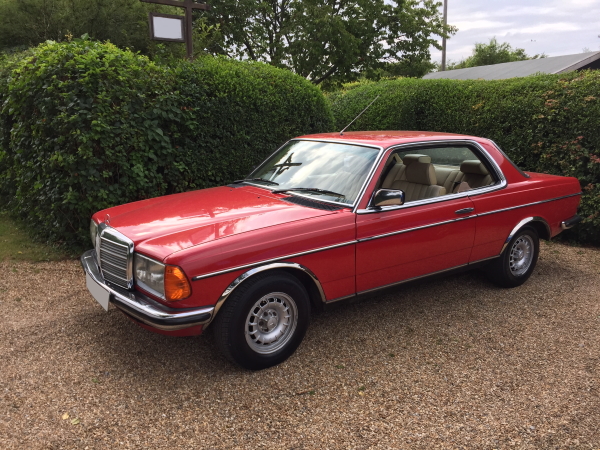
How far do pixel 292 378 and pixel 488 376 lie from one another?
4.56 feet

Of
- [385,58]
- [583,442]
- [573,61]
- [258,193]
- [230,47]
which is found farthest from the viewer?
[230,47]

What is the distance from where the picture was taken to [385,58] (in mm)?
25203

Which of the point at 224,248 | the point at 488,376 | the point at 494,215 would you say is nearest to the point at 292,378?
the point at 224,248

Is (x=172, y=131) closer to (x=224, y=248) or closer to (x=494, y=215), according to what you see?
(x=224, y=248)

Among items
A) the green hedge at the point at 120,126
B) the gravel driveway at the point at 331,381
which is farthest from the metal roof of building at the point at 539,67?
the gravel driveway at the point at 331,381

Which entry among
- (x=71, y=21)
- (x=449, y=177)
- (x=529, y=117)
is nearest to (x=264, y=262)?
(x=449, y=177)

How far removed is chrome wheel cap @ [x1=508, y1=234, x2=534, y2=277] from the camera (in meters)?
4.99

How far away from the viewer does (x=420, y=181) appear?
4531mm

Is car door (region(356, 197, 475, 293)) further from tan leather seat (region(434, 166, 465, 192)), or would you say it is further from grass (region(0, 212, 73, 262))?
grass (region(0, 212, 73, 262))

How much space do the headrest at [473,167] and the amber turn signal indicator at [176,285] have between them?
A: 3.18 metres

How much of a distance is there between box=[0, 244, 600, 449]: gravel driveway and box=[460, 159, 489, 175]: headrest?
128cm

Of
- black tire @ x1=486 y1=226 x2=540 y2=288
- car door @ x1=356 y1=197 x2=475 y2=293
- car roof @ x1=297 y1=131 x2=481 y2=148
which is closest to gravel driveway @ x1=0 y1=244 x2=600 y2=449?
black tire @ x1=486 y1=226 x2=540 y2=288

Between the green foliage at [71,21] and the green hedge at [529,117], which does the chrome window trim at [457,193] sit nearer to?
the green hedge at [529,117]

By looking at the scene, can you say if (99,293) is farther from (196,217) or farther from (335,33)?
(335,33)
